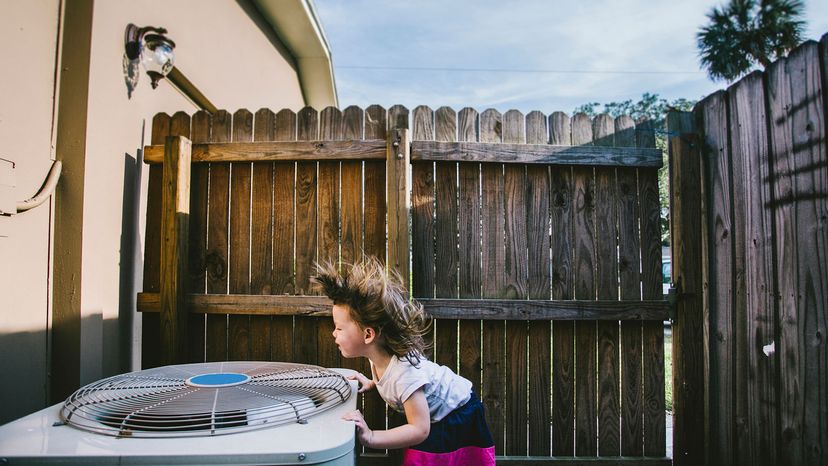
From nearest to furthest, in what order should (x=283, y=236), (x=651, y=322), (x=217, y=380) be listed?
(x=217, y=380) → (x=651, y=322) → (x=283, y=236)

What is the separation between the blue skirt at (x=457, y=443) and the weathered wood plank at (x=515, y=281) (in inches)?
34.4

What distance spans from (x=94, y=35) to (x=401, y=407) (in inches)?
91.3

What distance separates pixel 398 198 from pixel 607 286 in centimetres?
130

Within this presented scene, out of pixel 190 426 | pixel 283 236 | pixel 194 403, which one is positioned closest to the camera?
pixel 190 426

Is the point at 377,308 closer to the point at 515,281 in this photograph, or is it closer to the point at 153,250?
the point at 515,281

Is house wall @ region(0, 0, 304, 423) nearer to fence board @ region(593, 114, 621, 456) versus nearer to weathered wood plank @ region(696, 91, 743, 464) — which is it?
fence board @ region(593, 114, 621, 456)

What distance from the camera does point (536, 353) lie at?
2902 millimetres

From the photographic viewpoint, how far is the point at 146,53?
2.99 m

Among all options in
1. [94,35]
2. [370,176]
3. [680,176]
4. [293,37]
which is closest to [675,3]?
[293,37]

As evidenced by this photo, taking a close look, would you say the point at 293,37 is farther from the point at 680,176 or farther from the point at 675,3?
the point at 675,3

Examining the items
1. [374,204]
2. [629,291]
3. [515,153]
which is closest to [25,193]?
[374,204]

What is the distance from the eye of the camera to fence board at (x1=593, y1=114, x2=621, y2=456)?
9.53 feet

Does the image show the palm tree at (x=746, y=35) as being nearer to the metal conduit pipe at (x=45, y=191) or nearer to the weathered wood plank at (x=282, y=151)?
the weathered wood plank at (x=282, y=151)

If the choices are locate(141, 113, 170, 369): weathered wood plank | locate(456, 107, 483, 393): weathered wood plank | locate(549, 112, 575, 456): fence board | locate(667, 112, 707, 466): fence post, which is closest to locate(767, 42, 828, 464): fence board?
locate(667, 112, 707, 466): fence post
